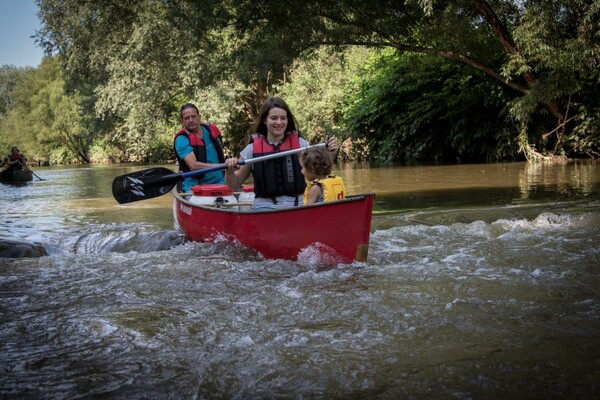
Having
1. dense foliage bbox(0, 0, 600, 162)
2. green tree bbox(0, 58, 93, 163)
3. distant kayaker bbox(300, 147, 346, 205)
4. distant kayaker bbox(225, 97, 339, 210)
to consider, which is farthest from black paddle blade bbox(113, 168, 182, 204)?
green tree bbox(0, 58, 93, 163)

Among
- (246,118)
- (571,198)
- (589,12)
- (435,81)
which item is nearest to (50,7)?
(246,118)

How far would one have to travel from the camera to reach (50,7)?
78.1ft

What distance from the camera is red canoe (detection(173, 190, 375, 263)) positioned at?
4566mm

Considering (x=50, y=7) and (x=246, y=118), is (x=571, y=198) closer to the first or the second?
(x=50, y=7)

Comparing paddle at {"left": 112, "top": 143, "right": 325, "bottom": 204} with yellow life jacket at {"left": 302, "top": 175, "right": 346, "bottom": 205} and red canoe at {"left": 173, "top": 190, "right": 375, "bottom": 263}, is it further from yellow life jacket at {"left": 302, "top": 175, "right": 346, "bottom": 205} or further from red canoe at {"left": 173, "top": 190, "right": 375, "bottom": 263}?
yellow life jacket at {"left": 302, "top": 175, "right": 346, "bottom": 205}

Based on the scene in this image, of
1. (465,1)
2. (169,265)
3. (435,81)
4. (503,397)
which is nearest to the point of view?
(503,397)

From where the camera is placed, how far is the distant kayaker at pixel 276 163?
5.61 m

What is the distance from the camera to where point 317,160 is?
4828 mm

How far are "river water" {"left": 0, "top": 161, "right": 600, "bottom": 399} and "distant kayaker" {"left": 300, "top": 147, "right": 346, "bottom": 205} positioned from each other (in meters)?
0.46

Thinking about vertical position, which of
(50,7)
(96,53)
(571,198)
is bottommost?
(571,198)

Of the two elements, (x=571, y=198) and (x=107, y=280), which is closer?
(x=107, y=280)

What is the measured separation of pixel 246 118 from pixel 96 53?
9.40m

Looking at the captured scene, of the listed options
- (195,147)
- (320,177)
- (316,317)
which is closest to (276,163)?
(320,177)

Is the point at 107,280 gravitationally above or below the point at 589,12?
below
